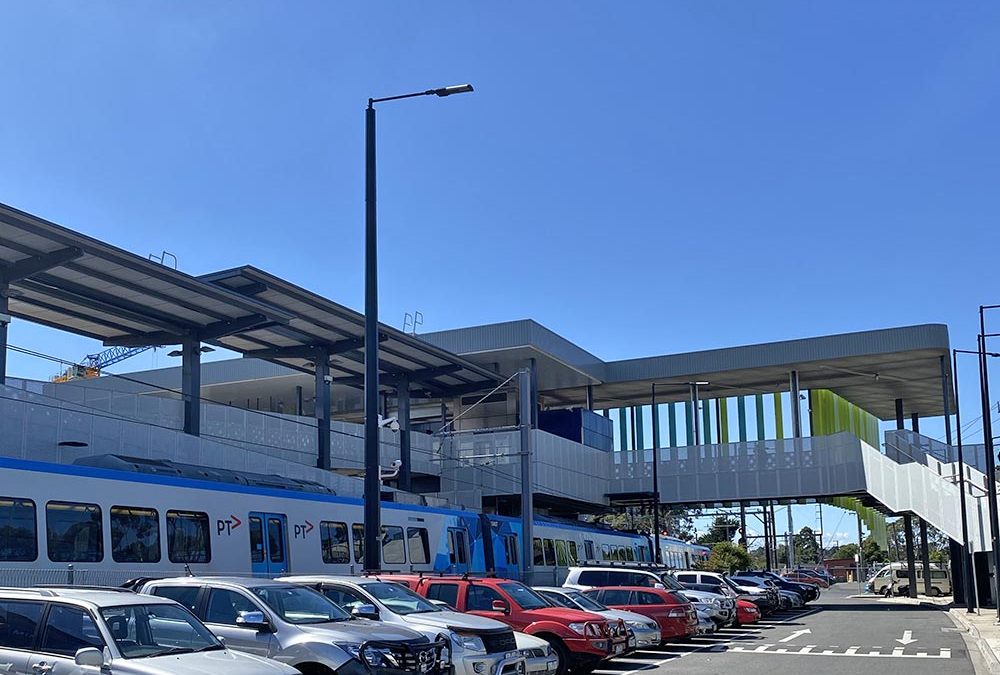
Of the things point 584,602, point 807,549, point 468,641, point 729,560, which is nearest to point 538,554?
point 584,602

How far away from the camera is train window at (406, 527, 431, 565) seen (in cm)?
2803

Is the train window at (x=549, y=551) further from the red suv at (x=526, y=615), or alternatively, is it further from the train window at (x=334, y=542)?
the red suv at (x=526, y=615)

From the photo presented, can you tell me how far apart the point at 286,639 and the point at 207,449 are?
20651 mm

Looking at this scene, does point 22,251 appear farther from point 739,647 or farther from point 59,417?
point 739,647

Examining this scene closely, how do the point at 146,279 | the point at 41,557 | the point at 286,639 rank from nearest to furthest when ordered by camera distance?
the point at 286,639
the point at 41,557
the point at 146,279

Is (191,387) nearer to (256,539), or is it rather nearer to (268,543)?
(268,543)

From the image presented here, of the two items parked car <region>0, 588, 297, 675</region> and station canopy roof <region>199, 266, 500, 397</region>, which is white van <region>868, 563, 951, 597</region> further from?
parked car <region>0, 588, 297, 675</region>

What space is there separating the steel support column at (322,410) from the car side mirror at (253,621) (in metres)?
26.0

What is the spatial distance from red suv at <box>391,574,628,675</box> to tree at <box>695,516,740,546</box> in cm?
9599

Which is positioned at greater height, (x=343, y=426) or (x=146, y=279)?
(x=146, y=279)

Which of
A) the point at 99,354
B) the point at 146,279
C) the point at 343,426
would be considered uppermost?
the point at 99,354

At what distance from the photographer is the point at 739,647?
24891mm

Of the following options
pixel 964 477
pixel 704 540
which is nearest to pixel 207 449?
pixel 964 477

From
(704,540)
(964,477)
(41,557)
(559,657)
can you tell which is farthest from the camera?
(704,540)
